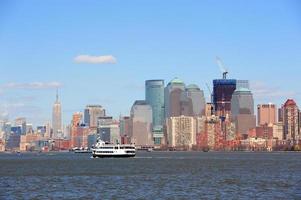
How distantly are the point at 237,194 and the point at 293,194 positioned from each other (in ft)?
19.7

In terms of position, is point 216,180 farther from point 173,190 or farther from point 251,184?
point 173,190

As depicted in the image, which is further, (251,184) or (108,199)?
(251,184)

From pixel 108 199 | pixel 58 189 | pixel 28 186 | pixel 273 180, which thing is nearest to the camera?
pixel 108 199

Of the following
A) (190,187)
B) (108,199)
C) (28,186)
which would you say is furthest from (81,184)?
(108,199)

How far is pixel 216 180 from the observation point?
9975cm

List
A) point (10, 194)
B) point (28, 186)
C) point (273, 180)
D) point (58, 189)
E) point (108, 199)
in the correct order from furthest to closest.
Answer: point (273, 180), point (28, 186), point (58, 189), point (10, 194), point (108, 199)

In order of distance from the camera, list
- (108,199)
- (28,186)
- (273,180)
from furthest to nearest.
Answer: (273,180) → (28,186) → (108,199)

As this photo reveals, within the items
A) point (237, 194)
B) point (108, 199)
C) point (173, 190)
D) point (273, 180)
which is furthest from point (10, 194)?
point (273, 180)

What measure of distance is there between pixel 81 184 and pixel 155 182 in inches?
404

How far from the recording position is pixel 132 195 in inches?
2980

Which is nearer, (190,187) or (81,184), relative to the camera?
(190,187)

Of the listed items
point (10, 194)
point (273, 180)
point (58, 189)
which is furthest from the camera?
point (273, 180)

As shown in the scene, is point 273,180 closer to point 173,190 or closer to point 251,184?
point 251,184

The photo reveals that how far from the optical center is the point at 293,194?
75188 millimetres
